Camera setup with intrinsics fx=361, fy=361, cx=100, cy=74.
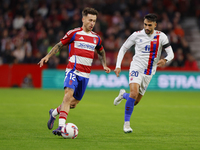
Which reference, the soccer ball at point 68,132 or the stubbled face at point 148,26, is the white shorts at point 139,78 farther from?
the soccer ball at point 68,132

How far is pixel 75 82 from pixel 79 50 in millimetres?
591

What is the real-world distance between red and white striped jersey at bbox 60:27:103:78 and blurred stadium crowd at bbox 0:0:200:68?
12.3m

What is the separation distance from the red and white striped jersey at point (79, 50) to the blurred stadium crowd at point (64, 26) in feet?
40.3

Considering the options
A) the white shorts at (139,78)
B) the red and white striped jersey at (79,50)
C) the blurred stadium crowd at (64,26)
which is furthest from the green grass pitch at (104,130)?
the blurred stadium crowd at (64,26)

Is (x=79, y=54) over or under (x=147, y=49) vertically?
under

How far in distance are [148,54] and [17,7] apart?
16022 millimetres

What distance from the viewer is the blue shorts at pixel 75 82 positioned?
6.32 metres

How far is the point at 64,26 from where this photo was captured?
20875 millimetres

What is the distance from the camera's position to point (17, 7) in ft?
71.6

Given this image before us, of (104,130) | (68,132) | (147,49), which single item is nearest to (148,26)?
(147,49)

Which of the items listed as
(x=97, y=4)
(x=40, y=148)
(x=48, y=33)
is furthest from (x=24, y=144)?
(x=97, y=4)

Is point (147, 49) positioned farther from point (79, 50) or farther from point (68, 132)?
point (68, 132)

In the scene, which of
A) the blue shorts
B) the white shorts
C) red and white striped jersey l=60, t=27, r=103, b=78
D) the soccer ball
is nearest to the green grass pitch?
the soccer ball

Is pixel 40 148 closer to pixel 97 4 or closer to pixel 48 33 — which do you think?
pixel 48 33
